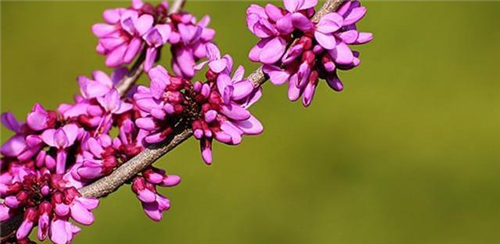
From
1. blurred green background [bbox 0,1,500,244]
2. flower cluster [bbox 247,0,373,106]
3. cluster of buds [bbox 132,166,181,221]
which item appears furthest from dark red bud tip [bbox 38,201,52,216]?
blurred green background [bbox 0,1,500,244]

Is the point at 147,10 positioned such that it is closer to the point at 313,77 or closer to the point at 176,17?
the point at 176,17

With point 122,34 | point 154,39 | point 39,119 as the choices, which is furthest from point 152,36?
point 39,119

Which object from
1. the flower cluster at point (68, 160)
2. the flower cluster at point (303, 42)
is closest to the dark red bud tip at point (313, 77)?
the flower cluster at point (303, 42)

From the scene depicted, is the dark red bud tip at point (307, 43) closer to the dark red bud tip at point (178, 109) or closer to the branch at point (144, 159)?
the branch at point (144, 159)

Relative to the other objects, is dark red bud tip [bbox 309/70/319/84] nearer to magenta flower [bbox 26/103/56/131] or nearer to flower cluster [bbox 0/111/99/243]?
flower cluster [bbox 0/111/99/243]

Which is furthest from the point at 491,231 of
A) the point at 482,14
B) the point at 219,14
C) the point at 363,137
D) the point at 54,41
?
the point at 54,41

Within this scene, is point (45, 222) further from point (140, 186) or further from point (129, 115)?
point (129, 115)
